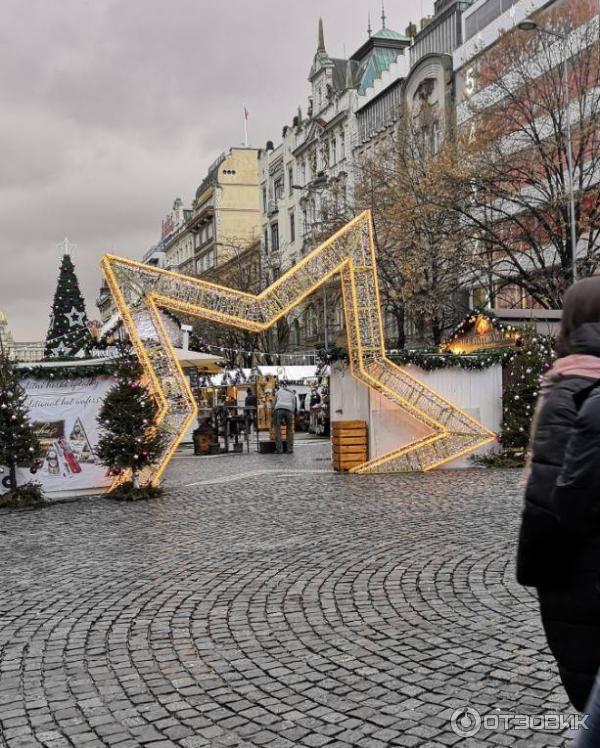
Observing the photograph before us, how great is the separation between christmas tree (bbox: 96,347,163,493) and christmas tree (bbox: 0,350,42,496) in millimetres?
1057

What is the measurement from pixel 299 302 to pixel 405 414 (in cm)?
300

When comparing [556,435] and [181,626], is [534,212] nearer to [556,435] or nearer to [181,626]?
[181,626]

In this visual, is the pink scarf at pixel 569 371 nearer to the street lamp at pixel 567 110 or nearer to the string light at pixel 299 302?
the string light at pixel 299 302

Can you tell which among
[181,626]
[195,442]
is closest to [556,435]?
[181,626]

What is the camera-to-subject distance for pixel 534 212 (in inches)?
867

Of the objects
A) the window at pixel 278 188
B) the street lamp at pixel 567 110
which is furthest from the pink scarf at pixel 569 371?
the window at pixel 278 188

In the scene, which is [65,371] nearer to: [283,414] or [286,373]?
[283,414]

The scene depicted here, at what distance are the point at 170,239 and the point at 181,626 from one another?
336ft

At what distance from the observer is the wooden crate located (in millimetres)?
15086

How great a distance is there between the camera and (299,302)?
15.0 metres

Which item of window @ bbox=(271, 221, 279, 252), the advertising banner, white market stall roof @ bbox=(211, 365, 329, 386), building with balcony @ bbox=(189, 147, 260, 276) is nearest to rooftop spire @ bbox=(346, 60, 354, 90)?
window @ bbox=(271, 221, 279, 252)

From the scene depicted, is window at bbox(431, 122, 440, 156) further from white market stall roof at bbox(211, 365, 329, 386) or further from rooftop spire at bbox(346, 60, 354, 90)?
rooftop spire at bbox(346, 60, 354, 90)

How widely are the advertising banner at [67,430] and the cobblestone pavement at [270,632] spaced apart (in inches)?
120

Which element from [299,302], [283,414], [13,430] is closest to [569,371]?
[13,430]
